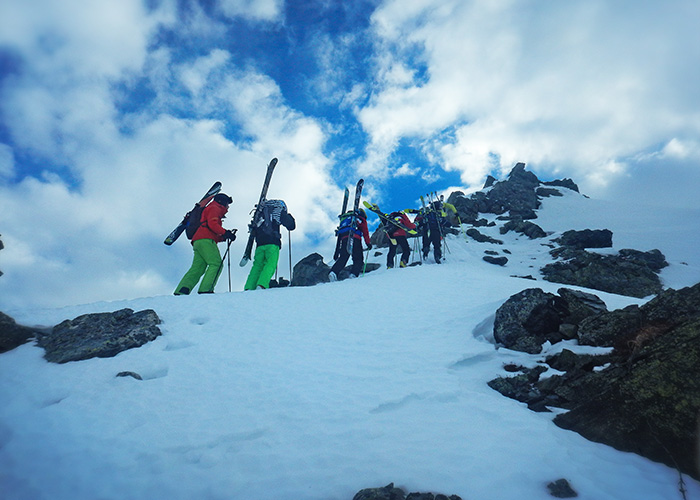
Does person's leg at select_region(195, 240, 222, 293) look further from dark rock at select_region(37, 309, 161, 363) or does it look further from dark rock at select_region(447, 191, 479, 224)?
dark rock at select_region(447, 191, 479, 224)

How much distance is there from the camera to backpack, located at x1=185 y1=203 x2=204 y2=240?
985 centimetres

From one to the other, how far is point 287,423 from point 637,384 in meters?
3.23

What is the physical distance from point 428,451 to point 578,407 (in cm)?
158

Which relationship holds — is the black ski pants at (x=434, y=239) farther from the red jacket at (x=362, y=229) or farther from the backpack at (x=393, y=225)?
the red jacket at (x=362, y=229)

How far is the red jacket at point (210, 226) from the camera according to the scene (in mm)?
9719

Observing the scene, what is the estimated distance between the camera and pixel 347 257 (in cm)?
1363

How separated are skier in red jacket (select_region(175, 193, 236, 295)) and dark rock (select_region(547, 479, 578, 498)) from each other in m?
8.80

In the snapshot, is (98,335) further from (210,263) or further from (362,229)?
(362,229)

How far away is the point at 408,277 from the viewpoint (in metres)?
12.1

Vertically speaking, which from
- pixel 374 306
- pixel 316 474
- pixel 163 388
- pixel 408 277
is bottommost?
pixel 316 474

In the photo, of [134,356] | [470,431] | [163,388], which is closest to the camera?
[470,431]

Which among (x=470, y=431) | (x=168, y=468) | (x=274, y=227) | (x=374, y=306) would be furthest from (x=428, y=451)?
(x=274, y=227)

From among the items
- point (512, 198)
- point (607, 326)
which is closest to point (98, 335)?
point (607, 326)

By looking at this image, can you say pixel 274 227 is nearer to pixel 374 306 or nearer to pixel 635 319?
pixel 374 306
